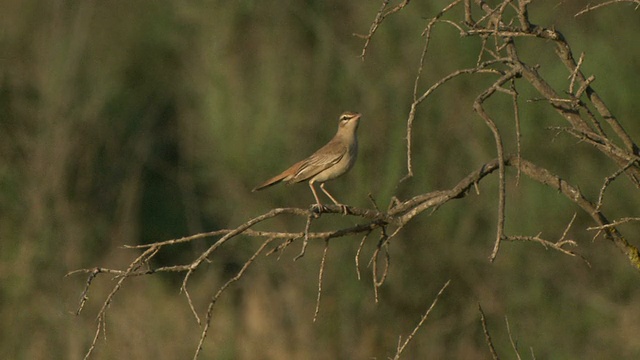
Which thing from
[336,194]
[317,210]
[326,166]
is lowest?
[336,194]

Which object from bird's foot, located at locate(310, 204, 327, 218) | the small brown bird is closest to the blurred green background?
the small brown bird

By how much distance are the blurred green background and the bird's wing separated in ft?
11.3

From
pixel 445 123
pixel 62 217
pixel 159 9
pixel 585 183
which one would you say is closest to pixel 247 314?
pixel 62 217

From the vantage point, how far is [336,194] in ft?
34.0

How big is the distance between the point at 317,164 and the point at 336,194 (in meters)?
4.07

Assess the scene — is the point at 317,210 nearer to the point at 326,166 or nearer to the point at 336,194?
the point at 326,166

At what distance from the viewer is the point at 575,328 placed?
10.5 metres

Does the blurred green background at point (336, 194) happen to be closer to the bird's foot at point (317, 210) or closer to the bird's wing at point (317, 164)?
the bird's wing at point (317, 164)

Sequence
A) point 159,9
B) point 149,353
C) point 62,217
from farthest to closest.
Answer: point 159,9 → point 62,217 → point 149,353

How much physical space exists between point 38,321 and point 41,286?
462 millimetres

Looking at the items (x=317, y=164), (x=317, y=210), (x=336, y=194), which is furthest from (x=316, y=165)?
(x=336, y=194)

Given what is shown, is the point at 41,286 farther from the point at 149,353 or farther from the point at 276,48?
the point at 276,48

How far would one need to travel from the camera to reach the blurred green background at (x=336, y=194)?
10219mm

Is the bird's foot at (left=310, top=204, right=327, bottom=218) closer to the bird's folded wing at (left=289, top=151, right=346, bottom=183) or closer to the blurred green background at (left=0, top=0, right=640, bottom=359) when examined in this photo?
the bird's folded wing at (left=289, top=151, right=346, bottom=183)
